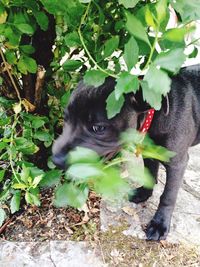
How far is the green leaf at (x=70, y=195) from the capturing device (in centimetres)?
112

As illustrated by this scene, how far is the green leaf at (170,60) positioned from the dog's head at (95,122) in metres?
0.77

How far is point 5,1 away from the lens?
5.12ft

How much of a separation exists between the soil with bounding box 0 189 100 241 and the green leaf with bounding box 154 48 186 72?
142 centimetres

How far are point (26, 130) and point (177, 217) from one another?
36.9 inches

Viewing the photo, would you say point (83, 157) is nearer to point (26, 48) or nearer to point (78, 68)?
point (78, 68)

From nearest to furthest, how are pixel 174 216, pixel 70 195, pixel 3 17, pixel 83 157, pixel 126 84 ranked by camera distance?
pixel 83 157 < pixel 126 84 < pixel 70 195 < pixel 3 17 < pixel 174 216

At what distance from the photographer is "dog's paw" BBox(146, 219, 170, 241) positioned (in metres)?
2.18

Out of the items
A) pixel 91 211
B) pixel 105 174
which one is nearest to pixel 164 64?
pixel 105 174

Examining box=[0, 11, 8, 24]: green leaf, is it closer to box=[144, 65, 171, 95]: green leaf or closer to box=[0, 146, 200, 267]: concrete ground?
box=[144, 65, 171, 95]: green leaf

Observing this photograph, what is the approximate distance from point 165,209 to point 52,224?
1.93 feet

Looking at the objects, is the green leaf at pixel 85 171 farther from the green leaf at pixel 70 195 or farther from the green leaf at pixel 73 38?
the green leaf at pixel 73 38

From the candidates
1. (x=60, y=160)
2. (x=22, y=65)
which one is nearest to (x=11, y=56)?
(x=22, y=65)

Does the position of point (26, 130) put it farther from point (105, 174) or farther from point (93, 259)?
point (105, 174)

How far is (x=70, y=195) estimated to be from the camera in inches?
43.9
